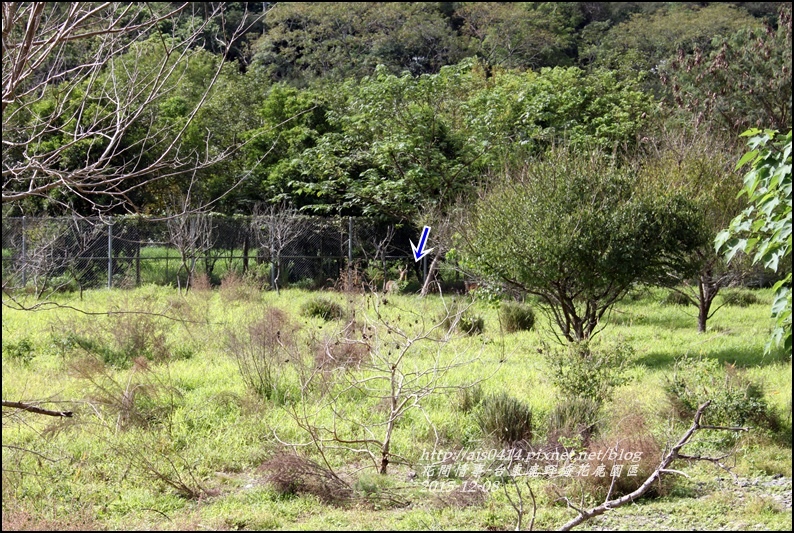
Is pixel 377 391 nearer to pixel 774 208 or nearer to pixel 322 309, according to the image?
pixel 774 208

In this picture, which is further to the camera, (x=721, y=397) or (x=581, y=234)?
(x=581, y=234)

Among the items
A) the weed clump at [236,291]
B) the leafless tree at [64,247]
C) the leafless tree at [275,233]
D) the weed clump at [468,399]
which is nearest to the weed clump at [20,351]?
the weed clump at [236,291]

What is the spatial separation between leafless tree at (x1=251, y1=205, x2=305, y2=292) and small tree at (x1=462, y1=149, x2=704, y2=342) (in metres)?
9.54

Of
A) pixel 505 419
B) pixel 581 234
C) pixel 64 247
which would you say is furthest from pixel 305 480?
pixel 64 247

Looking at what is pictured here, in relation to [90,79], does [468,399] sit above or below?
below

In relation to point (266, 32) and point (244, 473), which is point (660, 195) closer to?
point (244, 473)

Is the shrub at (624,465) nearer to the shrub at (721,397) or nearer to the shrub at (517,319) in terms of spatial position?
the shrub at (721,397)

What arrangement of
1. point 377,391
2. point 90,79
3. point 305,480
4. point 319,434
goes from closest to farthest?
point 90,79 < point 305,480 < point 319,434 < point 377,391

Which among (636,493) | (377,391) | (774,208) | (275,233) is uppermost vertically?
(774,208)

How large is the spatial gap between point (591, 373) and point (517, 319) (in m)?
6.10

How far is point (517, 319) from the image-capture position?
47.0 ft

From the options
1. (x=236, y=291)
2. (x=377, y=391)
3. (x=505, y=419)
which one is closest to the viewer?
(x=505, y=419)

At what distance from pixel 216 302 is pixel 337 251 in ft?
21.1

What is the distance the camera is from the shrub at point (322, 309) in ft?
46.4
